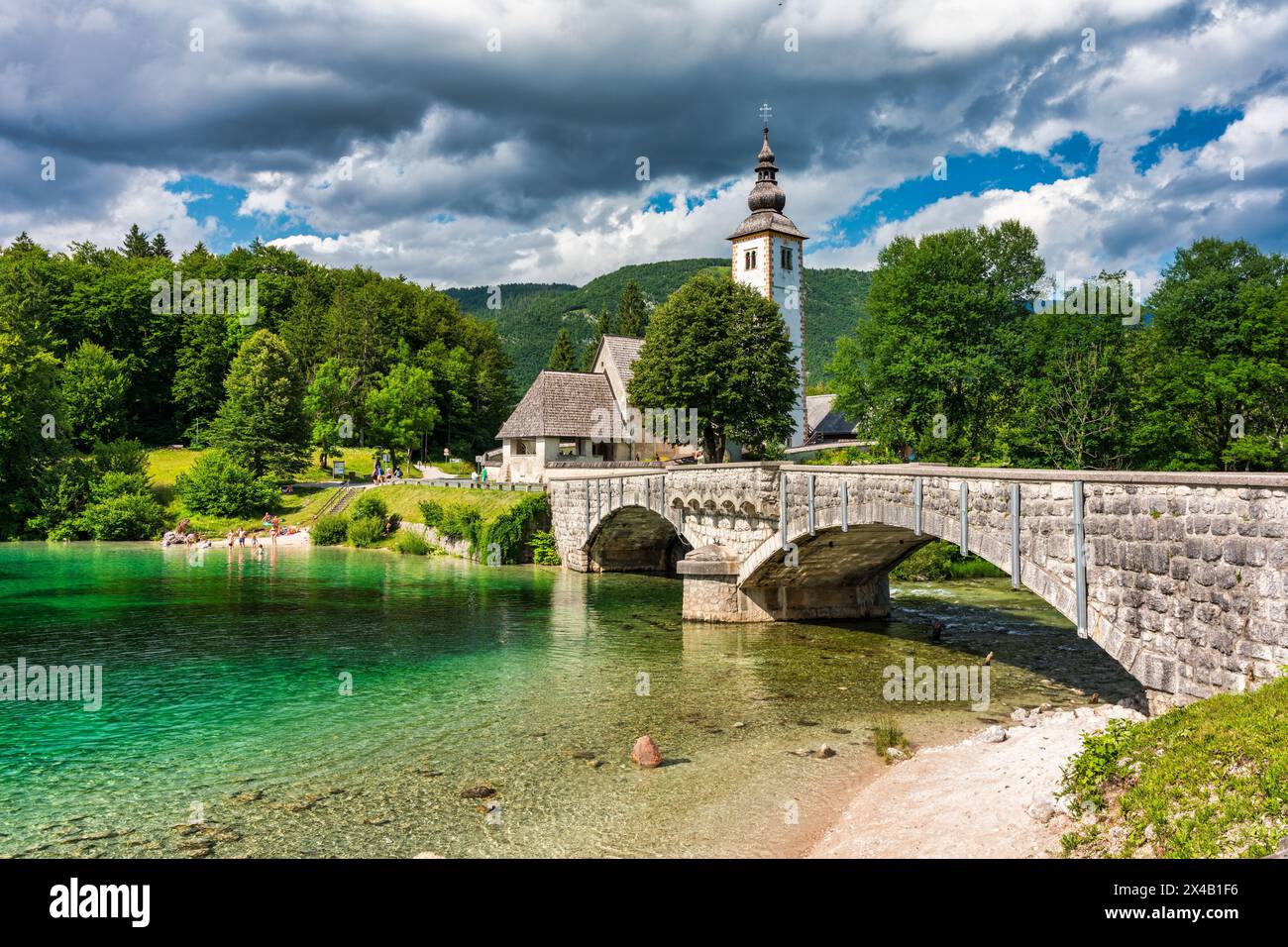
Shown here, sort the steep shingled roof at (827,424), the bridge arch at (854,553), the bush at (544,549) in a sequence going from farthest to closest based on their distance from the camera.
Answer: the steep shingled roof at (827,424) < the bush at (544,549) < the bridge arch at (854,553)

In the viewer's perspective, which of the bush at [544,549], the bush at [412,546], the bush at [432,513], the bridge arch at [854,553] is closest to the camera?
the bridge arch at [854,553]

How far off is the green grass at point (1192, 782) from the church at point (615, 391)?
134ft

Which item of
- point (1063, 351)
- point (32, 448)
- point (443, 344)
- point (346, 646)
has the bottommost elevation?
point (346, 646)

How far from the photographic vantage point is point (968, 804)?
11016mm

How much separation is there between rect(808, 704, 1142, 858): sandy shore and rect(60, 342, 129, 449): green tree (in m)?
77.2

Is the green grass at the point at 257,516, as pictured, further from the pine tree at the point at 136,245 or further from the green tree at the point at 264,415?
the pine tree at the point at 136,245

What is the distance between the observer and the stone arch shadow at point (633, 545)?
39656 millimetres

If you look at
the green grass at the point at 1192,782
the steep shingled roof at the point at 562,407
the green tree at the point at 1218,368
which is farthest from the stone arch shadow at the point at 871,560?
the steep shingled roof at the point at 562,407

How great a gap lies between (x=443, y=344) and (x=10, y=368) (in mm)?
40950

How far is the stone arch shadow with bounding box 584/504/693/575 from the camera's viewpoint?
130 ft

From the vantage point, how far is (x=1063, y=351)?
42.3 meters

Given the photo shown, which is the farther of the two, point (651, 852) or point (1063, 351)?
point (1063, 351)
